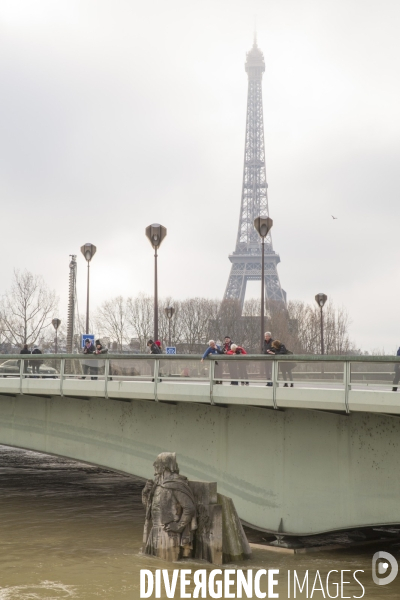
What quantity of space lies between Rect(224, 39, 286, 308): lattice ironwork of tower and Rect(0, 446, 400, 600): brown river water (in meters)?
79.9

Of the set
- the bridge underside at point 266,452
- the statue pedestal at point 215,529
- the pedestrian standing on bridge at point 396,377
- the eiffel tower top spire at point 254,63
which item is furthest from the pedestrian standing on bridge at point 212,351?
the eiffel tower top spire at point 254,63

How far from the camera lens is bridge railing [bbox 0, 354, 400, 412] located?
16375 mm

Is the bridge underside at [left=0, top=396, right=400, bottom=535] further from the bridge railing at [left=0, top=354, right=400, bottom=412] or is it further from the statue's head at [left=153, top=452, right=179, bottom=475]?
the statue's head at [left=153, top=452, right=179, bottom=475]

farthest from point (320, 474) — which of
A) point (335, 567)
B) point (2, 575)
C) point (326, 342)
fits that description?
point (326, 342)

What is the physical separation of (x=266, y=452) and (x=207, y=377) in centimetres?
227

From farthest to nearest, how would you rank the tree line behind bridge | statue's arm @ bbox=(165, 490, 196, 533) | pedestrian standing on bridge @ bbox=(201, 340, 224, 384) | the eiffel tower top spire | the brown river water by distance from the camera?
1. the eiffel tower top spire
2. the tree line behind bridge
3. pedestrian standing on bridge @ bbox=(201, 340, 224, 384)
4. statue's arm @ bbox=(165, 490, 196, 533)
5. the brown river water

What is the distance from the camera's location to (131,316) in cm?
8200

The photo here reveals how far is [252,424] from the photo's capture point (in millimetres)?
18984

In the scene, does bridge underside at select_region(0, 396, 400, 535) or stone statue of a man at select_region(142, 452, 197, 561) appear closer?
stone statue of a man at select_region(142, 452, 197, 561)

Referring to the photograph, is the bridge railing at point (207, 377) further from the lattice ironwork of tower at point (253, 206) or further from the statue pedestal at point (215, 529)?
the lattice ironwork of tower at point (253, 206)

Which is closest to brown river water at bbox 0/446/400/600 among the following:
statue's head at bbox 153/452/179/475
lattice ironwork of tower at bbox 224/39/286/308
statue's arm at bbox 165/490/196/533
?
statue's arm at bbox 165/490/196/533

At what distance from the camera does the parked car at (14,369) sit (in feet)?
75.1

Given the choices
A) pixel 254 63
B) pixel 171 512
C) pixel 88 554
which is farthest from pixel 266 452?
pixel 254 63

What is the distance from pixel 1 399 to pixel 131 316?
187 feet
